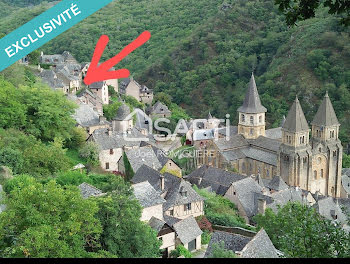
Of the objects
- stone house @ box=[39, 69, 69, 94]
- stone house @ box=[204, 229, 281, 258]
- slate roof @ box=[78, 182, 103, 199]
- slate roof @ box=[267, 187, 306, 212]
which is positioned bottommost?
slate roof @ box=[267, 187, 306, 212]

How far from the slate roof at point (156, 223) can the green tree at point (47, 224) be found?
7.12m

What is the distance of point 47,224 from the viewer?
16500 millimetres

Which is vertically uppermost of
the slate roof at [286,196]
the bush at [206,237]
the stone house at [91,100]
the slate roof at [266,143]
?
the stone house at [91,100]

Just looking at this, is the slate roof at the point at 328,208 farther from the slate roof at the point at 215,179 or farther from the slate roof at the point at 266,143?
the slate roof at the point at 266,143

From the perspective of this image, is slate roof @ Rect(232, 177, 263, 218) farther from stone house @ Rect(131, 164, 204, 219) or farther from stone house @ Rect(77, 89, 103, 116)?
stone house @ Rect(77, 89, 103, 116)

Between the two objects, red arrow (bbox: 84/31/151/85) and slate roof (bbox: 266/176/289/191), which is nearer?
slate roof (bbox: 266/176/289/191)

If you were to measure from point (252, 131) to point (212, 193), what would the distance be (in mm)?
16259

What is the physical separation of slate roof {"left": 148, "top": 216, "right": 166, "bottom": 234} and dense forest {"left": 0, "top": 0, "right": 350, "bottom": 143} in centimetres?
4410

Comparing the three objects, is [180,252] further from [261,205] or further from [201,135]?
[201,135]

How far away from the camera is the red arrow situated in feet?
201

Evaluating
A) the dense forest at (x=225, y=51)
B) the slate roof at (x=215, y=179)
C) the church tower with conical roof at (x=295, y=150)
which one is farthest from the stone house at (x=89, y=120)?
the dense forest at (x=225, y=51)

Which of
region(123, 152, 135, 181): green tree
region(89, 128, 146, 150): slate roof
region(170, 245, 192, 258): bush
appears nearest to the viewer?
region(170, 245, 192, 258): bush

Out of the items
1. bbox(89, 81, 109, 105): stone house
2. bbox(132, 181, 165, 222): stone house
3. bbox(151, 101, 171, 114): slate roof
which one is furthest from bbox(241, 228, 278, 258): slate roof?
bbox(151, 101, 171, 114): slate roof

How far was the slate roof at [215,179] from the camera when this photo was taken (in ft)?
127
